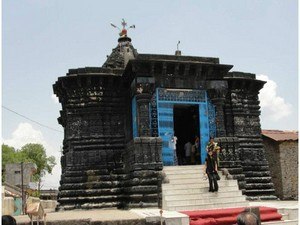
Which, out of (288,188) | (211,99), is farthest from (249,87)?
(288,188)

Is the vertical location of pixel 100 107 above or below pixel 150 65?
below

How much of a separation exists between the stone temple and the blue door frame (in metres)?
0.04

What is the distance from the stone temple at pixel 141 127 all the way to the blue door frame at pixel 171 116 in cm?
4

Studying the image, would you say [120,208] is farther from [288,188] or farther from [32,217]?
[288,188]

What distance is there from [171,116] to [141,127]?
3.99 feet

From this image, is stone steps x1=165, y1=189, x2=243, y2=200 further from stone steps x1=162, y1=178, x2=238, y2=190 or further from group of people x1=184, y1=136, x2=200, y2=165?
group of people x1=184, y1=136, x2=200, y2=165

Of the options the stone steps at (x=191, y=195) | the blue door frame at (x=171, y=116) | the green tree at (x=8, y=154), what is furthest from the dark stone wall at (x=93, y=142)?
the green tree at (x=8, y=154)

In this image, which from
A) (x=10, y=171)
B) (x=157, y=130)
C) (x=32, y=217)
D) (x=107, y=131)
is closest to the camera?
(x=32, y=217)

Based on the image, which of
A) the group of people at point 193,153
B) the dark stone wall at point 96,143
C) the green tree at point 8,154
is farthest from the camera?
the green tree at point 8,154

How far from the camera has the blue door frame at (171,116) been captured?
14641 millimetres

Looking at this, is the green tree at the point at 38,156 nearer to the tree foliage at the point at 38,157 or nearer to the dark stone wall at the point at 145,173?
the tree foliage at the point at 38,157

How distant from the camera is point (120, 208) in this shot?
48.8ft

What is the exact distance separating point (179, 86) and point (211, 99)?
→ 1.35 m

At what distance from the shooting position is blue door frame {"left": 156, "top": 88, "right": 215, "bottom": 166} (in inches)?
576
